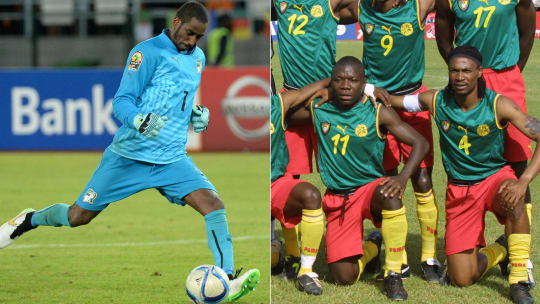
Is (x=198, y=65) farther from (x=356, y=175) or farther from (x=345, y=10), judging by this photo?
(x=356, y=175)

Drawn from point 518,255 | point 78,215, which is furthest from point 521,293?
point 78,215

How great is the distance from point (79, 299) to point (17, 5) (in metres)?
15.5

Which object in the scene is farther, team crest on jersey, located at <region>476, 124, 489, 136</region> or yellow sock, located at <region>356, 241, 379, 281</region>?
yellow sock, located at <region>356, 241, 379, 281</region>

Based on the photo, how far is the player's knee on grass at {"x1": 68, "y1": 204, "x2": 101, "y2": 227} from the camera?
620 cm

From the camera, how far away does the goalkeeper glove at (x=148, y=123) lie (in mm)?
5520

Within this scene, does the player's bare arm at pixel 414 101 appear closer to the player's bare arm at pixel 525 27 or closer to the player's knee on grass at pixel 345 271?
the player's bare arm at pixel 525 27

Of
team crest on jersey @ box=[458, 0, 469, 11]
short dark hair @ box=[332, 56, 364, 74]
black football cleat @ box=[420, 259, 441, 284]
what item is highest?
team crest on jersey @ box=[458, 0, 469, 11]

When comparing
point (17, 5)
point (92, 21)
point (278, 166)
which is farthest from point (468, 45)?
point (17, 5)

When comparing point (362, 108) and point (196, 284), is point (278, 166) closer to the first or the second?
point (362, 108)

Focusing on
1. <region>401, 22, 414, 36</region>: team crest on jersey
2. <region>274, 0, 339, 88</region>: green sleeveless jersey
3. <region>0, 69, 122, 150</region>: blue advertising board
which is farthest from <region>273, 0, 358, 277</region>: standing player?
<region>0, 69, 122, 150</region>: blue advertising board

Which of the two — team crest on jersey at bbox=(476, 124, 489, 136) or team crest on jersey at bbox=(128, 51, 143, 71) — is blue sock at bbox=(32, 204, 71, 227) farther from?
team crest on jersey at bbox=(476, 124, 489, 136)

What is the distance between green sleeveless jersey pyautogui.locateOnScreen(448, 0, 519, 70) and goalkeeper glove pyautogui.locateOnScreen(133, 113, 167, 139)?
204cm

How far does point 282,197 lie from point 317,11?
4.29 ft

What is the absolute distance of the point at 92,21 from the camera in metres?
18.9
